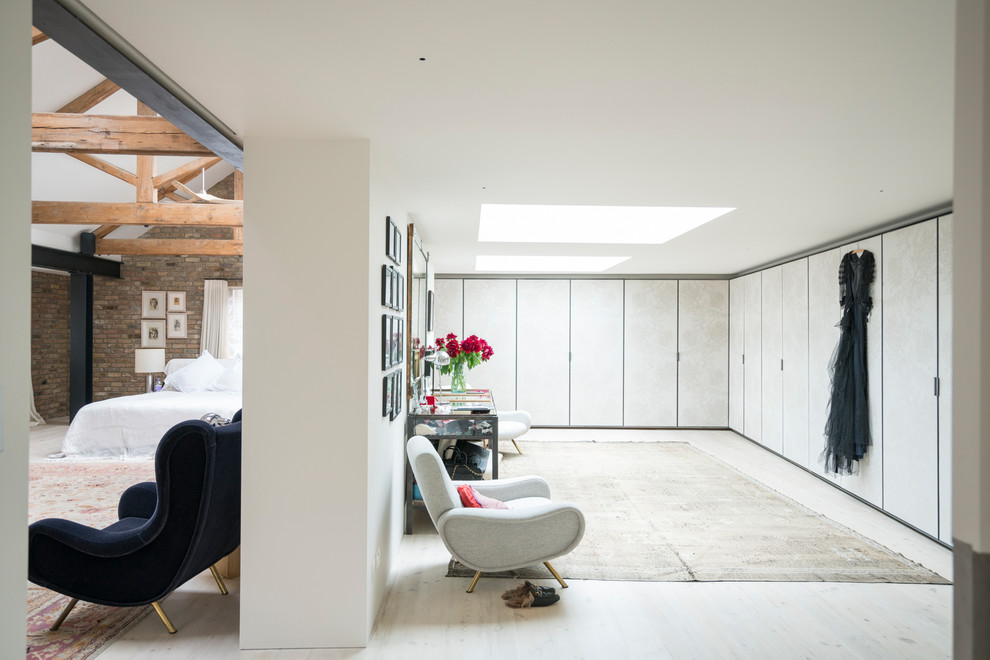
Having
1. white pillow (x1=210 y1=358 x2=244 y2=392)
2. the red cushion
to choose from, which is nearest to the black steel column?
white pillow (x1=210 y1=358 x2=244 y2=392)

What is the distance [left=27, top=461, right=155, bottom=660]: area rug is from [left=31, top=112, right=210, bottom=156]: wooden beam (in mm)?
2196

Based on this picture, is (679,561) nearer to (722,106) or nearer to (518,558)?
(518,558)

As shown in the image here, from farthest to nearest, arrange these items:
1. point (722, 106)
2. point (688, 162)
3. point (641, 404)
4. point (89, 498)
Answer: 1. point (641, 404)
2. point (89, 498)
3. point (688, 162)
4. point (722, 106)

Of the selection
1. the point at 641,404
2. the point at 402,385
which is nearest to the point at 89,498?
the point at 402,385

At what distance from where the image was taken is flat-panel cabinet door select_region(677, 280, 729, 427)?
893cm

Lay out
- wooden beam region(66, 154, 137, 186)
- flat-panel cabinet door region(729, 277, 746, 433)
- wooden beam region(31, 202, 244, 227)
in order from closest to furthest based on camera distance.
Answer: wooden beam region(31, 202, 244, 227) → wooden beam region(66, 154, 137, 186) → flat-panel cabinet door region(729, 277, 746, 433)

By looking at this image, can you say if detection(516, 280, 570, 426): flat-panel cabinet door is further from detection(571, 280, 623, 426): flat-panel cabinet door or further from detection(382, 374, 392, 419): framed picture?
detection(382, 374, 392, 419): framed picture

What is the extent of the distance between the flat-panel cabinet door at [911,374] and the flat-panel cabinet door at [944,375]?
0.05 metres

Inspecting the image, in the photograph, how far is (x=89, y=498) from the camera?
16.8ft

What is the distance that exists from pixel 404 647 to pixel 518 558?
30.7 inches

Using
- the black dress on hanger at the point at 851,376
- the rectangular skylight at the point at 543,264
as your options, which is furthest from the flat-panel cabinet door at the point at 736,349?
the black dress on hanger at the point at 851,376

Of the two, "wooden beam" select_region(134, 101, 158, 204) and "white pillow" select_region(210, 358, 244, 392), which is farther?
"white pillow" select_region(210, 358, 244, 392)

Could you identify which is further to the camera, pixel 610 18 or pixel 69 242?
pixel 69 242

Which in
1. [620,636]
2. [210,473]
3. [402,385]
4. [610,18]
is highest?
[610,18]
